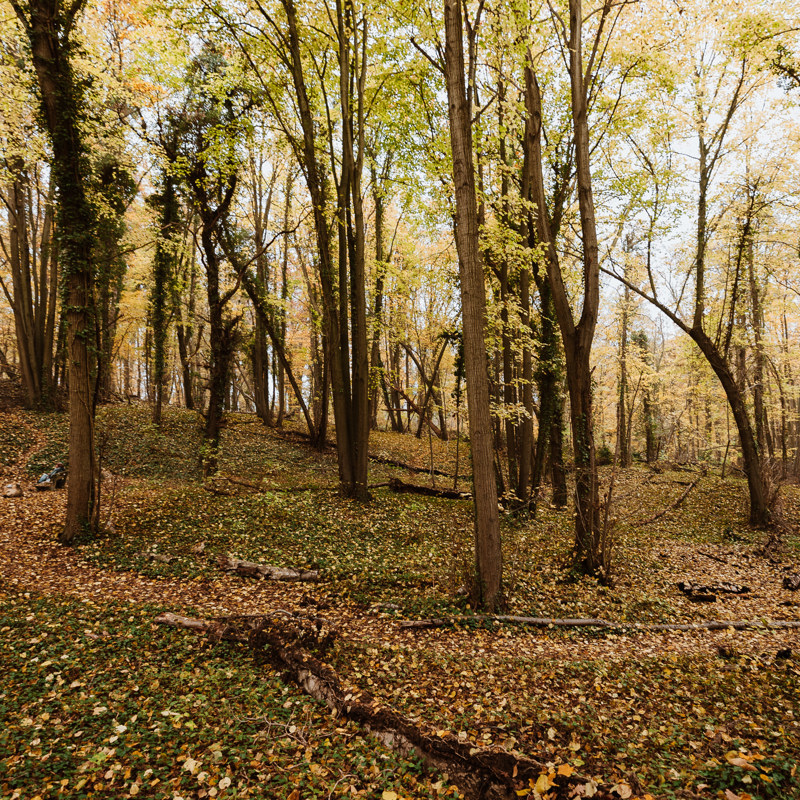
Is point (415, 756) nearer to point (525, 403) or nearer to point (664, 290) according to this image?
point (525, 403)

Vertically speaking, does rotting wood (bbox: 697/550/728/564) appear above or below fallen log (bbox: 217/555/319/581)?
below

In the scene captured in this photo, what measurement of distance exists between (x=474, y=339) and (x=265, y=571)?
513cm

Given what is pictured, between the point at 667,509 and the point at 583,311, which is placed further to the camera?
the point at 667,509

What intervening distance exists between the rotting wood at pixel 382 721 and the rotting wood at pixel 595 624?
70.0 inches

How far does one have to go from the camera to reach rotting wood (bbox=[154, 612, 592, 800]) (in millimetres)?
3252

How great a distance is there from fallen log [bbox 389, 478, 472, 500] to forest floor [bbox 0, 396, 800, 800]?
7.68 feet

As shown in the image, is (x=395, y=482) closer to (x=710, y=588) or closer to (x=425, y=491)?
(x=425, y=491)

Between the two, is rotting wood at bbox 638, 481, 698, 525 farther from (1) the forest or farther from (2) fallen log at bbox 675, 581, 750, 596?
(2) fallen log at bbox 675, 581, 750, 596

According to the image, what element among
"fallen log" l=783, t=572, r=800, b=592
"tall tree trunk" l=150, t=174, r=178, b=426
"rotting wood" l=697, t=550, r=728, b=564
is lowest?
"rotting wood" l=697, t=550, r=728, b=564

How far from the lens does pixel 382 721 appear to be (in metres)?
3.98

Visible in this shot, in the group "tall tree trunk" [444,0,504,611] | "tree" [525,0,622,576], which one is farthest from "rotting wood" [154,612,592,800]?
"tree" [525,0,622,576]

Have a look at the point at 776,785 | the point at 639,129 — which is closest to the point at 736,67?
the point at 639,129

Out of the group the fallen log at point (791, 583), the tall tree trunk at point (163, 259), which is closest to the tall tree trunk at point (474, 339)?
the fallen log at point (791, 583)

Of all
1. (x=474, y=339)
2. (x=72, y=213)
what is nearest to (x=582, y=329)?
(x=474, y=339)
